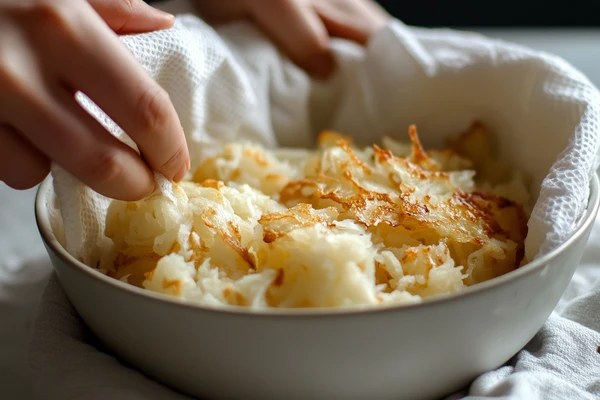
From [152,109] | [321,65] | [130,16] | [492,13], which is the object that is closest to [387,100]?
[321,65]

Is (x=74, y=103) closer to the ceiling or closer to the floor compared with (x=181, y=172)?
closer to the ceiling

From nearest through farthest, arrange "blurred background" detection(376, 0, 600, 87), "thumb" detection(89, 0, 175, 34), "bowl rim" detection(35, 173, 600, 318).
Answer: "bowl rim" detection(35, 173, 600, 318) < "thumb" detection(89, 0, 175, 34) < "blurred background" detection(376, 0, 600, 87)

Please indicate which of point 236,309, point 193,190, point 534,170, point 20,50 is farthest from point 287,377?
point 534,170

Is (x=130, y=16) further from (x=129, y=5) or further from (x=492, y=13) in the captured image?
(x=492, y=13)

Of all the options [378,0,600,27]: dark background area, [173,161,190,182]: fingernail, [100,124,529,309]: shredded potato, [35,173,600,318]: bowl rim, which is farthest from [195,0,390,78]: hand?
[378,0,600,27]: dark background area

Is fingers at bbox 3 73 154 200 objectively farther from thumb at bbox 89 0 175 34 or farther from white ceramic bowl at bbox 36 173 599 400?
thumb at bbox 89 0 175 34

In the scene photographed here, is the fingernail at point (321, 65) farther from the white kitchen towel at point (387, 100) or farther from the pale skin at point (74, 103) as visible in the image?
the pale skin at point (74, 103)

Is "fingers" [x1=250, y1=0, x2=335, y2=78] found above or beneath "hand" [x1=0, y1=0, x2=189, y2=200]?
beneath
